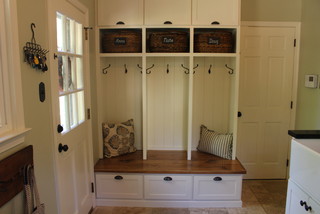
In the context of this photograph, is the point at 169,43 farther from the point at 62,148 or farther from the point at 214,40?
the point at 62,148

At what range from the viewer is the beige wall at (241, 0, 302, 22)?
3188mm

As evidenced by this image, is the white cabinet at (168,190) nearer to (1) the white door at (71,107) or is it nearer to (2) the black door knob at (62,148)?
(1) the white door at (71,107)

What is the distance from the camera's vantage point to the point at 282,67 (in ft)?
10.9

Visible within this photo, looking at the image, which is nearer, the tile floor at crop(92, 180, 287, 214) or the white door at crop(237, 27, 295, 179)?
the tile floor at crop(92, 180, 287, 214)

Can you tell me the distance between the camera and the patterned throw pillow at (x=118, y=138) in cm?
302

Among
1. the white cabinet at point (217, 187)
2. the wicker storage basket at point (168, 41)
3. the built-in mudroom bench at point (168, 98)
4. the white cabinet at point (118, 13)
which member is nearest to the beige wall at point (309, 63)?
the built-in mudroom bench at point (168, 98)

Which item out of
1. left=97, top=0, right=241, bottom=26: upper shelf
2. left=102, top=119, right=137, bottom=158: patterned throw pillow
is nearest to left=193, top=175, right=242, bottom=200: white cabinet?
left=102, top=119, right=137, bottom=158: patterned throw pillow

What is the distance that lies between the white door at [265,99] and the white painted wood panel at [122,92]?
1299 mm

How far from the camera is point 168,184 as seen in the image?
2.81 m

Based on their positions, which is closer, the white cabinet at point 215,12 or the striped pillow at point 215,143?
the white cabinet at point 215,12

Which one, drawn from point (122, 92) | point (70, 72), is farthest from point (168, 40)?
point (70, 72)

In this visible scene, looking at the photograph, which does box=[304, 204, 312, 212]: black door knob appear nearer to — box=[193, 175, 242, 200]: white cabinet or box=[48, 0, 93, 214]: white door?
box=[193, 175, 242, 200]: white cabinet

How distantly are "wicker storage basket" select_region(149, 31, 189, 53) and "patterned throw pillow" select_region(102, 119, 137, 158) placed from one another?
3.21 feet

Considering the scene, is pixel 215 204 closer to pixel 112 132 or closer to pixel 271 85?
pixel 112 132
